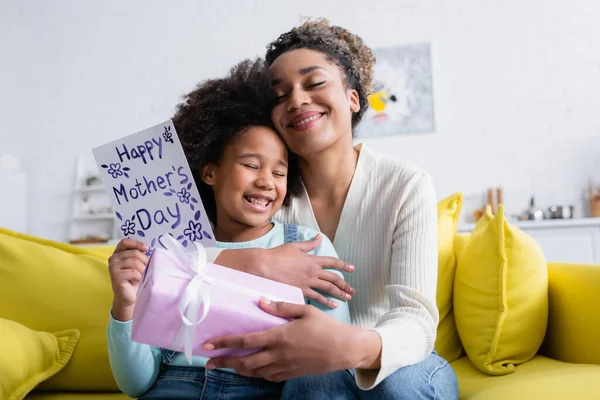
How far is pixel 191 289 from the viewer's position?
824 mm

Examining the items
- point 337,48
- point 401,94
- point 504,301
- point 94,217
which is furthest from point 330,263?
point 94,217

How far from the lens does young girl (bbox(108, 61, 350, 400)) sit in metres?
1.10

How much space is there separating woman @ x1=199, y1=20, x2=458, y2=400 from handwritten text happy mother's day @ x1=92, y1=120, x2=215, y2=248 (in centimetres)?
20

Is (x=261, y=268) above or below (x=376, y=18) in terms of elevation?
below

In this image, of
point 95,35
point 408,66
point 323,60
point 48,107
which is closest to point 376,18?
point 408,66

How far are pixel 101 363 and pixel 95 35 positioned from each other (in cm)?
403

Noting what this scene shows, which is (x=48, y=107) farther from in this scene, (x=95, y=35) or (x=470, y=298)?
(x=470, y=298)

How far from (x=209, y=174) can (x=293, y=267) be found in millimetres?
346

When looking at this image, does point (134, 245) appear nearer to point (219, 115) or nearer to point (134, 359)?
point (134, 359)

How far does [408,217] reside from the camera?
1290 mm

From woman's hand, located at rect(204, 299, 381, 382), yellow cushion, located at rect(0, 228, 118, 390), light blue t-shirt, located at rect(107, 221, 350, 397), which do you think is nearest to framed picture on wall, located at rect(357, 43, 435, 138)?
yellow cushion, located at rect(0, 228, 118, 390)

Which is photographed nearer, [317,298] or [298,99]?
[317,298]

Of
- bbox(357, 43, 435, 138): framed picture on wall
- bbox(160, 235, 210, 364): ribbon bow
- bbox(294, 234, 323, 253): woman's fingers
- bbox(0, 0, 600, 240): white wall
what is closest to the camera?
bbox(160, 235, 210, 364): ribbon bow

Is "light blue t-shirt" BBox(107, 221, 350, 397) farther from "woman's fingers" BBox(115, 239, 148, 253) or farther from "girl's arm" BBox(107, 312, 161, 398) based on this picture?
"woman's fingers" BBox(115, 239, 148, 253)
